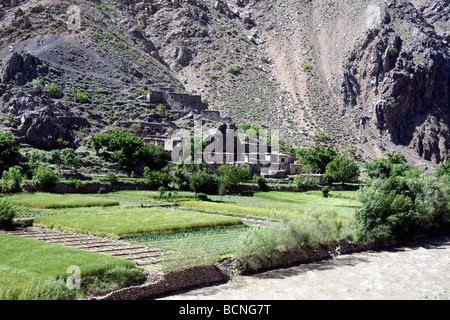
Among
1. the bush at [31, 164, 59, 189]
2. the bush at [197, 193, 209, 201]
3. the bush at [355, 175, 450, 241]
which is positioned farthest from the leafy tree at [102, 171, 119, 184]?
the bush at [355, 175, 450, 241]

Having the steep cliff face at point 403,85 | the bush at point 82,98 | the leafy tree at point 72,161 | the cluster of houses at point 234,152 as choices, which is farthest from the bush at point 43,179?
the steep cliff face at point 403,85

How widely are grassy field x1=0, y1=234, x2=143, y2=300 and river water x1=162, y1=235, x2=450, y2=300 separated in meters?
2.99

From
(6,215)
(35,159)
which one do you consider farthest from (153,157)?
(6,215)

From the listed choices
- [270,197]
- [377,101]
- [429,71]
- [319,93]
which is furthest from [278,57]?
[270,197]

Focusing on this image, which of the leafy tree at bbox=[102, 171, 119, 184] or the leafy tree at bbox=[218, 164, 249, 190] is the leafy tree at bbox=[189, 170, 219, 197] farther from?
the leafy tree at bbox=[102, 171, 119, 184]

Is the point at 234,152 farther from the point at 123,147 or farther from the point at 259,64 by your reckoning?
the point at 259,64

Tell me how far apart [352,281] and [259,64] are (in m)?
111

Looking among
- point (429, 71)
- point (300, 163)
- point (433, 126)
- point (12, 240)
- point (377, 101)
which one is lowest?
point (12, 240)

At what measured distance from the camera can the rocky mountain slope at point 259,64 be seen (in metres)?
87.6

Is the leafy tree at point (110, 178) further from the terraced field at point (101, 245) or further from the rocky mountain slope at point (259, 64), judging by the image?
the terraced field at point (101, 245)

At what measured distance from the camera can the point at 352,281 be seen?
26438 mm
